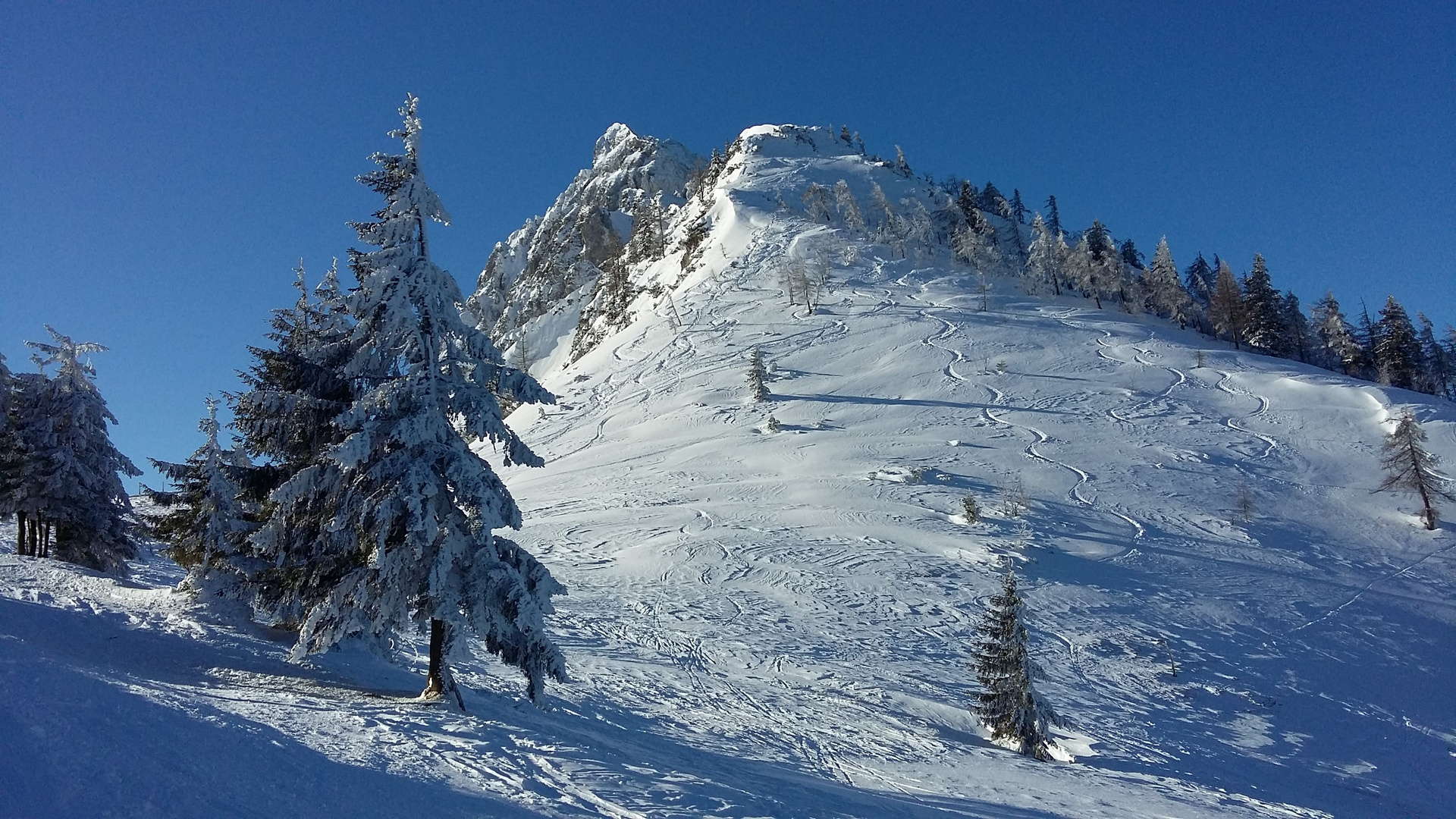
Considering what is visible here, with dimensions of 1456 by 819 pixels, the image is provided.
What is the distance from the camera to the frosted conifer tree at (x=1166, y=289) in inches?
3014

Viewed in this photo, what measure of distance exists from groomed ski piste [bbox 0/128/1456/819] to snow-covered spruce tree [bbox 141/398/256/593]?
1.07 meters

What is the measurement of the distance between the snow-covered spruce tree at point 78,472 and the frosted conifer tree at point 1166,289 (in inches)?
3371

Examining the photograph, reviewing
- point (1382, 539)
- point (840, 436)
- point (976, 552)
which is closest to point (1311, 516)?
point (1382, 539)

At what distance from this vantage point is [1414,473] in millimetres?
32969

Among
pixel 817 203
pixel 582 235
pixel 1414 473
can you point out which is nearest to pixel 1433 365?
pixel 1414 473

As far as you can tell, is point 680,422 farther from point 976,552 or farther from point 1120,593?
point 1120,593

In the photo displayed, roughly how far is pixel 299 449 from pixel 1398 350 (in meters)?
78.0

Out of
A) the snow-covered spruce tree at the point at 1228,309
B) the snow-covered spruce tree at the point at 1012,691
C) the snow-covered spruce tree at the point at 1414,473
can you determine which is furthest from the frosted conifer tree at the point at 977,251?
the snow-covered spruce tree at the point at 1012,691

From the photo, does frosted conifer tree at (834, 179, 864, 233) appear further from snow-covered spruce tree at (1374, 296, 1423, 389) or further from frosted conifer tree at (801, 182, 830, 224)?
snow-covered spruce tree at (1374, 296, 1423, 389)

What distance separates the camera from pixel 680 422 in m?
46.4

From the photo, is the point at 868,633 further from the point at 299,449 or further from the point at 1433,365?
the point at 1433,365

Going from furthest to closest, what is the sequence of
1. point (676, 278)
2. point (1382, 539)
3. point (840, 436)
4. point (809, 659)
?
1. point (676, 278)
2. point (840, 436)
3. point (1382, 539)
4. point (809, 659)

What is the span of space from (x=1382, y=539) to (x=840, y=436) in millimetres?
24034

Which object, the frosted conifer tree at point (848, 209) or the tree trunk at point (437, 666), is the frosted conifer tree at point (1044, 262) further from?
the tree trunk at point (437, 666)
